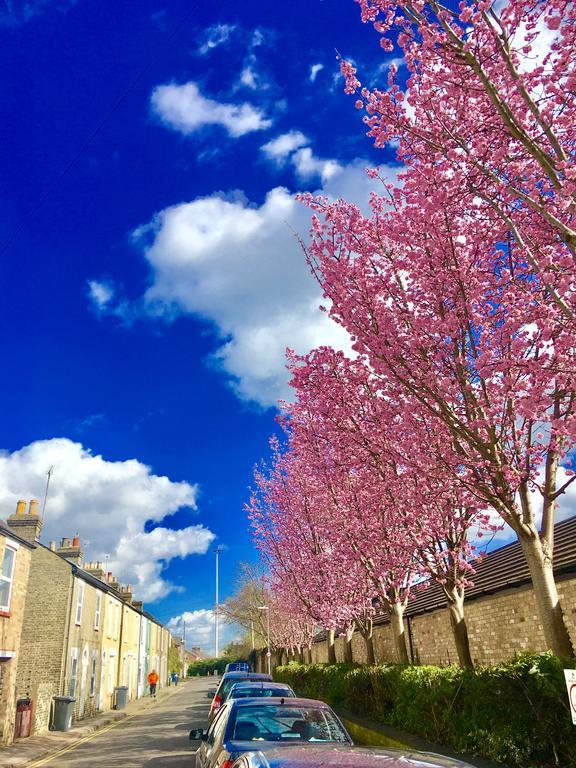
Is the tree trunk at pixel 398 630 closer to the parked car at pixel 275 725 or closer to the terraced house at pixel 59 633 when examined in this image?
the parked car at pixel 275 725

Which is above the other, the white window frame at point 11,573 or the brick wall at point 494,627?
the white window frame at point 11,573

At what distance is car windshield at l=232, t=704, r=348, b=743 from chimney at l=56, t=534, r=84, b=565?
2683 cm

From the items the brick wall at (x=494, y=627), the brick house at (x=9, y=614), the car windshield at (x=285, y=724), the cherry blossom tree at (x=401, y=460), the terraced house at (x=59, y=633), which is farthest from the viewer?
the terraced house at (x=59, y=633)

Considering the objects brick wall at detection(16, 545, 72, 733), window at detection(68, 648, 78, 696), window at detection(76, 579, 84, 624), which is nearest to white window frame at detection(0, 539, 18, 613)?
brick wall at detection(16, 545, 72, 733)

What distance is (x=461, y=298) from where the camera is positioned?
27.8 ft

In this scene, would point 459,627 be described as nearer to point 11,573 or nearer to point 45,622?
point 11,573

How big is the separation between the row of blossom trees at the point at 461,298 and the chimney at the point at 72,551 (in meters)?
22.9

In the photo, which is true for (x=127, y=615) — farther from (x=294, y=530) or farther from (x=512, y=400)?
(x=512, y=400)

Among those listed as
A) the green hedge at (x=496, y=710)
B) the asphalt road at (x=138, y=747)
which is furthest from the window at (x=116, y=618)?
the green hedge at (x=496, y=710)

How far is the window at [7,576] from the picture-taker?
17594mm

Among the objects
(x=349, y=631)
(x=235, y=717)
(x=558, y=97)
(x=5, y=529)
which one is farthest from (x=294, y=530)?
(x=558, y=97)

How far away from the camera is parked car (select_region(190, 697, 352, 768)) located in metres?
5.59

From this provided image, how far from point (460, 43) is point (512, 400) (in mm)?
4590

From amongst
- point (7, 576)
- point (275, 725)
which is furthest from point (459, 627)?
point (7, 576)
